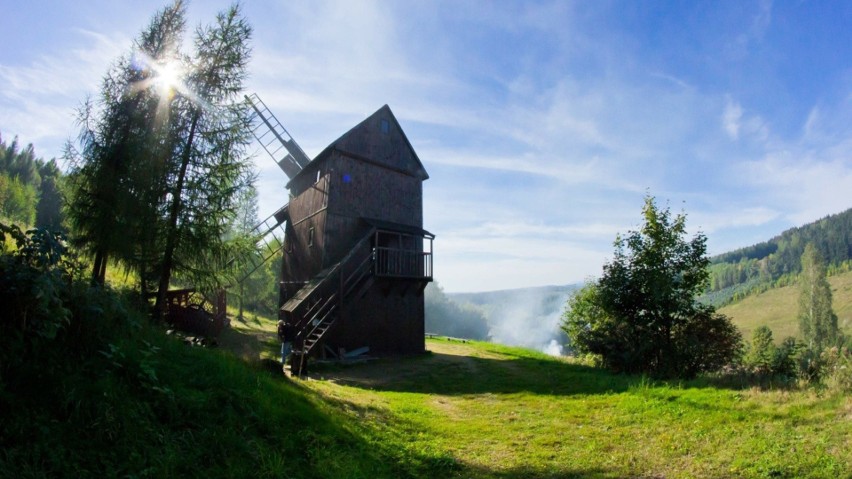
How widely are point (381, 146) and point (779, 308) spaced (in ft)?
581

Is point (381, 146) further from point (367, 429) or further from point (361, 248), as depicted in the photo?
point (367, 429)

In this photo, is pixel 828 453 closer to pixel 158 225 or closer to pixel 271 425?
pixel 271 425

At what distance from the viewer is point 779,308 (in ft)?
469

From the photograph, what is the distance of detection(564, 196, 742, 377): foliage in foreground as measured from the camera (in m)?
13.3

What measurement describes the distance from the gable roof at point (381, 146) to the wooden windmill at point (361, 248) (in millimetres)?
53

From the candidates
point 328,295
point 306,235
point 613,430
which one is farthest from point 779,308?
point 613,430

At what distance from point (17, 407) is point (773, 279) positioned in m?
244

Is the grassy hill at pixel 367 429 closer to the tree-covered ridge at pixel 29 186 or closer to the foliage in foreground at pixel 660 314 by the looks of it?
the foliage in foreground at pixel 660 314

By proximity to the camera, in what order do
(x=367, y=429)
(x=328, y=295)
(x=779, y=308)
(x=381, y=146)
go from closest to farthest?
(x=367, y=429)
(x=328, y=295)
(x=381, y=146)
(x=779, y=308)

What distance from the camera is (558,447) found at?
21.9 feet

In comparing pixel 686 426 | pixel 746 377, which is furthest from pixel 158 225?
pixel 746 377

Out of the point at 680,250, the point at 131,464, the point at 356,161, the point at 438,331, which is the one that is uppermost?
the point at 356,161

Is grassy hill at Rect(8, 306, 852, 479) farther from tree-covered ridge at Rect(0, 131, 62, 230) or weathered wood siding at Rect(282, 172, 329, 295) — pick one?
tree-covered ridge at Rect(0, 131, 62, 230)

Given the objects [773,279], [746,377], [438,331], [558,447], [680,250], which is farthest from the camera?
[773,279]
